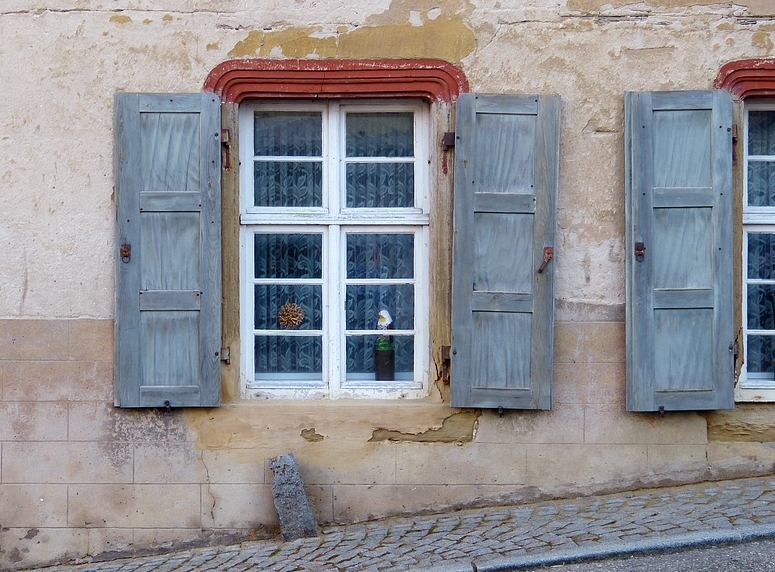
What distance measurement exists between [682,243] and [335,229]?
199cm

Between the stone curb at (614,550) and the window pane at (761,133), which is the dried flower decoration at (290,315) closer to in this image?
the stone curb at (614,550)

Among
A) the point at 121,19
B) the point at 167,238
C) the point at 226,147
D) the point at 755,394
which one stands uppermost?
the point at 121,19

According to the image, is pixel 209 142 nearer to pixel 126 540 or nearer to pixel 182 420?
pixel 182 420

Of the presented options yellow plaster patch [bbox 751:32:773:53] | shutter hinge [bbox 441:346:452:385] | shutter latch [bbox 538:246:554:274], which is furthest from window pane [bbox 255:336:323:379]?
yellow plaster patch [bbox 751:32:773:53]

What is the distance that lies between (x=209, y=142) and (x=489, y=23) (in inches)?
68.3

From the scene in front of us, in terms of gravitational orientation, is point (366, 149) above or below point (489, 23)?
below

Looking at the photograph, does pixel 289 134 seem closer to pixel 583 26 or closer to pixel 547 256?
pixel 547 256

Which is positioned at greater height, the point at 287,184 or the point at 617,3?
the point at 617,3

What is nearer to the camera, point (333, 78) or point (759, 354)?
point (333, 78)

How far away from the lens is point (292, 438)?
5340mm

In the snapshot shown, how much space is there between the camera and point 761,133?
18.0ft

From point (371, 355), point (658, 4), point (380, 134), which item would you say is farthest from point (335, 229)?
point (658, 4)

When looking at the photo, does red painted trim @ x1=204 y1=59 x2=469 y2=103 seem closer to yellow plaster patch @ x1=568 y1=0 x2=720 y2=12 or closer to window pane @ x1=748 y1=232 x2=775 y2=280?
yellow plaster patch @ x1=568 y1=0 x2=720 y2=12

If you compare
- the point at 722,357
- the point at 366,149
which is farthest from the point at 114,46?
the point at 722,357
